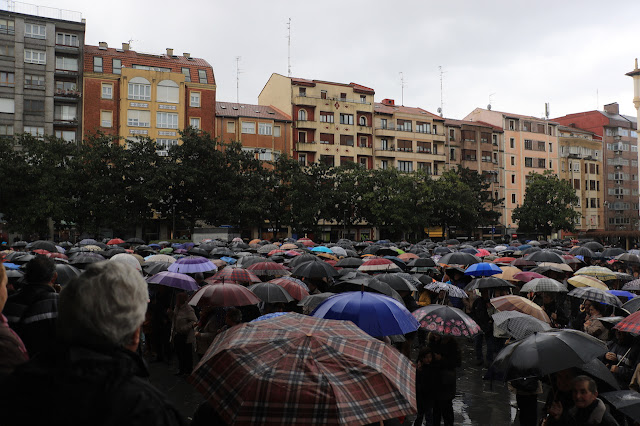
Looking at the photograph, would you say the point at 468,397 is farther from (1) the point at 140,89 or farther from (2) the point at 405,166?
(2) the point at 405,166

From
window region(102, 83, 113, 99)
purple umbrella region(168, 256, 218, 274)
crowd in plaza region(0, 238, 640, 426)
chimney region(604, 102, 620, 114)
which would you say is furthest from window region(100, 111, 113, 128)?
chimney region(604, 102, 620, 114)

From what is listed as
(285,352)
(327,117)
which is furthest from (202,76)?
(285,352)

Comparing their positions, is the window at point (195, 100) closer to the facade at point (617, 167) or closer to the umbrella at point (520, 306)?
the umbrella at point (520, 306)

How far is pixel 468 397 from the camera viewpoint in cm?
841

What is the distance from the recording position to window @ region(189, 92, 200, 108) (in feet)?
177

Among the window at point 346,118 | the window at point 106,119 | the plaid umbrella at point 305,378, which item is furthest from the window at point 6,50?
the plaid umbrella at point 305,378

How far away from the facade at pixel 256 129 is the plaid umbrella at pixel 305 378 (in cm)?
5086

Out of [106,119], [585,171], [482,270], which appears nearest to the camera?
[482,270]

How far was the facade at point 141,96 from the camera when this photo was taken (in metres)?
50.4

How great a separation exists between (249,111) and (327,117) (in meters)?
9.25

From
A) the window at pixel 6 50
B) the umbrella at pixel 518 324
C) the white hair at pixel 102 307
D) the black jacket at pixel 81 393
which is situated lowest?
the umbrella at pixel 518 324

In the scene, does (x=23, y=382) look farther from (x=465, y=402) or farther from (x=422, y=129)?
(x=422, y=129)

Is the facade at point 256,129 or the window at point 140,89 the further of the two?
the facade at point 256,129

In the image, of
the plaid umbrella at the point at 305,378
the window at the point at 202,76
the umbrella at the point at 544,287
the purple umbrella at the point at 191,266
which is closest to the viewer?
the plaid umbrella at the point at 305,378
